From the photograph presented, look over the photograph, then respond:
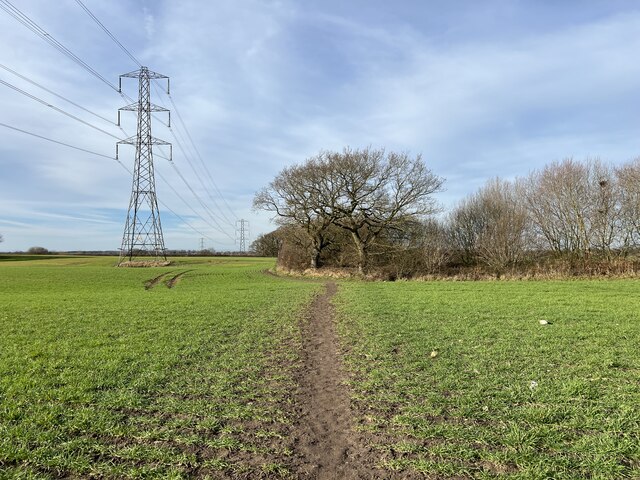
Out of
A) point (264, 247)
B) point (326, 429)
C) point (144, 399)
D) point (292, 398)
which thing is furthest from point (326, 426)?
point (264, 247)

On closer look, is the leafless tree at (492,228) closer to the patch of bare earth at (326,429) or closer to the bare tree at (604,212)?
the bare tree at (604,212)

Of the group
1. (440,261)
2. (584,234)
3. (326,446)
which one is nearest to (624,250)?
(584,234)

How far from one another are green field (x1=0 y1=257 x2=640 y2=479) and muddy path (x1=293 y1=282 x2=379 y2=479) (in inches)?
6.6

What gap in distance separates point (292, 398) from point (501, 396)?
3.03 meters

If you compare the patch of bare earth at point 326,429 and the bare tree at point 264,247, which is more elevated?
the bare tree at point 264,247

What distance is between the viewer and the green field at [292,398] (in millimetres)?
3887

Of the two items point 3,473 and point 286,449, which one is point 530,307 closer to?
point 286,449

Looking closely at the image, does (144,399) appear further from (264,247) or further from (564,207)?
(264,247)

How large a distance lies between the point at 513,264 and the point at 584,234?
22.7 feet

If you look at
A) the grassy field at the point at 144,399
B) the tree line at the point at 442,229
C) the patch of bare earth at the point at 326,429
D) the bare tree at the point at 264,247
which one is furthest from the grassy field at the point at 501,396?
the bare tree at the point at 264,247

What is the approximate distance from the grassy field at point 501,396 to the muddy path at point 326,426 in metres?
0.22

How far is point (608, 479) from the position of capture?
3469 mm

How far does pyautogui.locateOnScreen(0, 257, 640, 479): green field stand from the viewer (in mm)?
3887

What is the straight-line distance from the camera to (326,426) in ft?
15.7
